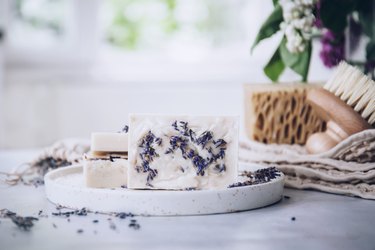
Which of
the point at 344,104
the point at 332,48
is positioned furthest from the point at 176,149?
the point at 332,48

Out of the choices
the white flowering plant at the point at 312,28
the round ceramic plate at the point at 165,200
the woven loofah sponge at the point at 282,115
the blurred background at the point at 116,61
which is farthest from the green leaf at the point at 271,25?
the blurred background at the point at 116,61

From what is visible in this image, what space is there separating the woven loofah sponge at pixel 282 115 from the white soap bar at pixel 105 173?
49 cm

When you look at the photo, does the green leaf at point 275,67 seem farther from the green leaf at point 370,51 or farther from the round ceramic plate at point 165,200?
the round ceramic plate at point 165,200

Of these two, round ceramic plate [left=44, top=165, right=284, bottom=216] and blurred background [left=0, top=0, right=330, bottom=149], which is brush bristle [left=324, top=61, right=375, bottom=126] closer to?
round ceramic plate [left=44, top=165, right=284, bottom=216]

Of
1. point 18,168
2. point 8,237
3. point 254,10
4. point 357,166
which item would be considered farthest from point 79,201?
point 254,10

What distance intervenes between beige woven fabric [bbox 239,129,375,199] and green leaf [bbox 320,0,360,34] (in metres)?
0.39

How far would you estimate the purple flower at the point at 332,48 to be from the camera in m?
1.34

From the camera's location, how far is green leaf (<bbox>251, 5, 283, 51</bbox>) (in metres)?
1.23

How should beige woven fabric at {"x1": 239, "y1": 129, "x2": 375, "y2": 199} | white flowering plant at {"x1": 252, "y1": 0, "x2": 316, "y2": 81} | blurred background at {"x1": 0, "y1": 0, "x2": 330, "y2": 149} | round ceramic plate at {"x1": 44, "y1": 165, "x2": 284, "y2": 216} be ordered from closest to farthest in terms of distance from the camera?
1. round ceramic plate at {"x1": 44, "y1": 165, "x2": 284, "y2": 216}
2. beige woven fabric at {"x1": 239, "y1": 129, "x2": 375, "y2": 199}
3. white flowering plant at {"x1": 252, "y1": 0, "x2": 316, "y2": 81}
4. blurred background at {"x1": 0, "y1": 0, "x2": 330, "y2": 149}

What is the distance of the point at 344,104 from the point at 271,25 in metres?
0.39

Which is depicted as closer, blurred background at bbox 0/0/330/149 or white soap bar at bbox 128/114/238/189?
white soap bar at bbox 128/114/238/189

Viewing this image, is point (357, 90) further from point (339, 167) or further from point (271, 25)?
point (271, 25)

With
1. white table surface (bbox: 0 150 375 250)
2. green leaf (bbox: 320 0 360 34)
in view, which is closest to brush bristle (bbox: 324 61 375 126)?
white table surface (bbox: 0 150 375 250)

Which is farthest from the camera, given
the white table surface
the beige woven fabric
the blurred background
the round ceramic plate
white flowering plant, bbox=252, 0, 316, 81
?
the blurred background
